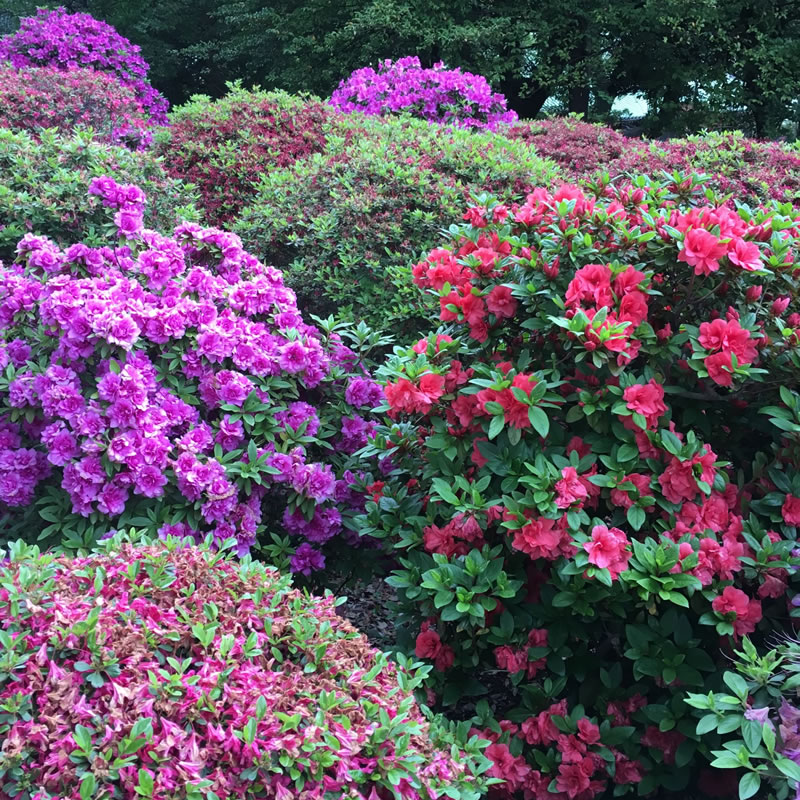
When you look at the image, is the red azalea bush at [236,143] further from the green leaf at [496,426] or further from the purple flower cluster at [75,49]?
the purple flower cluster at [75,49]

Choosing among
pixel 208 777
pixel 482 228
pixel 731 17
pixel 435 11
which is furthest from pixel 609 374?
pixel 731 17

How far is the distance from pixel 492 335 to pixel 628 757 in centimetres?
131

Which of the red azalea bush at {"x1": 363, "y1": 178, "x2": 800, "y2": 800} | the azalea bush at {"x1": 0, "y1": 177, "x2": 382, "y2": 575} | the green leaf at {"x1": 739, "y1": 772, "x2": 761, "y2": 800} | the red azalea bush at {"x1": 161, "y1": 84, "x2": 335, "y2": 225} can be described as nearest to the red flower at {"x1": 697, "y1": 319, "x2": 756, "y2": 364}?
the red azalea bush at {"x1": 363, "y1": 178, "x2": 800, "y2": 800}

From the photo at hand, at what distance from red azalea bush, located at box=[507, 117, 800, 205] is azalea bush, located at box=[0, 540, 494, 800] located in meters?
3.38

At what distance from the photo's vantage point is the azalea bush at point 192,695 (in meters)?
1.46

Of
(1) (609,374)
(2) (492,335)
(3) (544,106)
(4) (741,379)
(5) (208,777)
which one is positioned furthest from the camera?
(3) (544,106)

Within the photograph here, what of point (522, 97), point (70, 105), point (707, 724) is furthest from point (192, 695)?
point (522, 97)

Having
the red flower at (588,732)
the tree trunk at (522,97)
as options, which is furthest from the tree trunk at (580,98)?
the red flower at (588,732)

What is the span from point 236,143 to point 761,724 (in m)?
5.27

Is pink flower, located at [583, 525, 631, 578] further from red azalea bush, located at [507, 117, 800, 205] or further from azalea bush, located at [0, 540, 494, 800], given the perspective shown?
red azalea bush, located at [507, 117, 800, 205]

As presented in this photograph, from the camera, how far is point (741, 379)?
214cm

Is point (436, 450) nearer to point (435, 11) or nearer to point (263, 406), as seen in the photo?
point (263, 406)

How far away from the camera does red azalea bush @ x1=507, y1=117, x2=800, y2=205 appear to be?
4914 mm

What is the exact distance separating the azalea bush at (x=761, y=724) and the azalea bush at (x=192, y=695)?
23.1 inches
